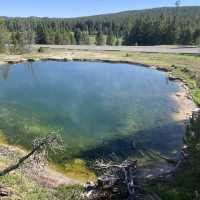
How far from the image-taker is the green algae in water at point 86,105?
32.4m

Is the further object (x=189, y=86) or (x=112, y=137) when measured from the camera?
(x=189, y=86)

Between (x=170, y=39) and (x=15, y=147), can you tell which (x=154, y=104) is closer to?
(x=15, y=147)

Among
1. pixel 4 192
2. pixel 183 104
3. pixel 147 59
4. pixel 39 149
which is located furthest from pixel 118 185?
pixel 147 59

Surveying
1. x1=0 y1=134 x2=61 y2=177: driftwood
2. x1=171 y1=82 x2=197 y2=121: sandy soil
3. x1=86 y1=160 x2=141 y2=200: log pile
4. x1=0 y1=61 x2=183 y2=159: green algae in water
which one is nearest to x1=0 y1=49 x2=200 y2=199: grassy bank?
x1=171 y1=82 x2=197 y2=121: sandy soil

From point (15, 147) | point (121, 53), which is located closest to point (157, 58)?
point (121, 53)

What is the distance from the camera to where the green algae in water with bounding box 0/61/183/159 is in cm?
3244

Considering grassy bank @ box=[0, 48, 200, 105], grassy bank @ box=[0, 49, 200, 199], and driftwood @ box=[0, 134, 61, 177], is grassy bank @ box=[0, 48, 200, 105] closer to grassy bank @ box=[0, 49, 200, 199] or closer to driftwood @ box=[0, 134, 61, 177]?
grassy bank @ box=[0, 49, 200, 199]

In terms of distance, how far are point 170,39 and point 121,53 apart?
25.1 m

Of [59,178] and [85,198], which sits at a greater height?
[85,198]

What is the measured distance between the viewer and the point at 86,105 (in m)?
42.7

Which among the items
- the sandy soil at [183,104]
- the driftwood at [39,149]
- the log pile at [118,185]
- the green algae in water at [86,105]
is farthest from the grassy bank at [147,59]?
the driftwood at [39,149]

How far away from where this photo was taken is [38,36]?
11906 cm

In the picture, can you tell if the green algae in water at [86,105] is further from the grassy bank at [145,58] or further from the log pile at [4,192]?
the log pile at [4,192]

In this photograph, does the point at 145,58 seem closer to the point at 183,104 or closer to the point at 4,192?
the point at 183,104
